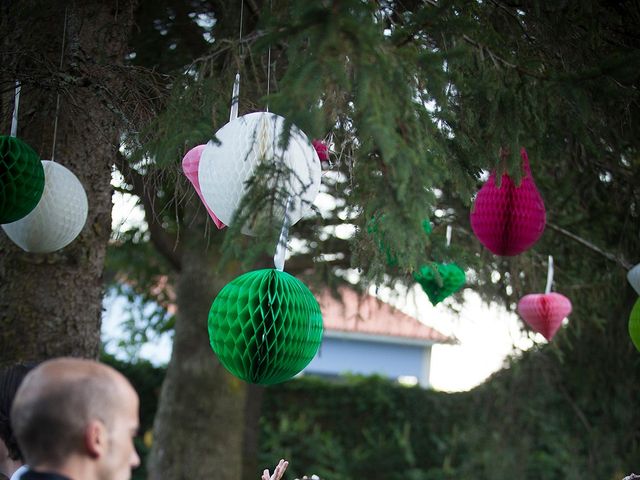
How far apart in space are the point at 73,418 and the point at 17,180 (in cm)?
145

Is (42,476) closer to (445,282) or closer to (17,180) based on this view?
(17,180)

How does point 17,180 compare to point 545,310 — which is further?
point 545,310

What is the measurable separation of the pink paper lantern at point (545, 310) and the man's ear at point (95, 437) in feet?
11.6

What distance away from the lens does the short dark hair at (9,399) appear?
271 cm

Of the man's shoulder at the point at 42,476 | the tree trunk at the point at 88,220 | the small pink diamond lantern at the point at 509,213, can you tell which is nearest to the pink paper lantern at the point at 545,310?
the small pink diamond lantern at the point at 509,213

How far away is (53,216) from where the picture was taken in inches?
132

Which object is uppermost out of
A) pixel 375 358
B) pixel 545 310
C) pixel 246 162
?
pixel 246 162

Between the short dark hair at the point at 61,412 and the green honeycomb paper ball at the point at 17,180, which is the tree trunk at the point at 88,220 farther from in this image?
the short dark hair at the point at 61,412

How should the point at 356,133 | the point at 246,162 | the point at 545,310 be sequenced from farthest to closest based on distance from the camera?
the point at 545,310, the point at 356,133, the point at 246,162

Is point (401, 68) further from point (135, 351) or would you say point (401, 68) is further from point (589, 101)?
point (135, 351)

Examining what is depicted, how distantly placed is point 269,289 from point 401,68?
0.85 m

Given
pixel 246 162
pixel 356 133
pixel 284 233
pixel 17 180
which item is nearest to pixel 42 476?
pixel 284 233

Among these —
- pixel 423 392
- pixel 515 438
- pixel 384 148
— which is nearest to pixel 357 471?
pixel 423 392

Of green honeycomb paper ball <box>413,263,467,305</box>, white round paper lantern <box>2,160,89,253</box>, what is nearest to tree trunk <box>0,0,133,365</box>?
white round paper lantern <box>2,160,89,253</box>
